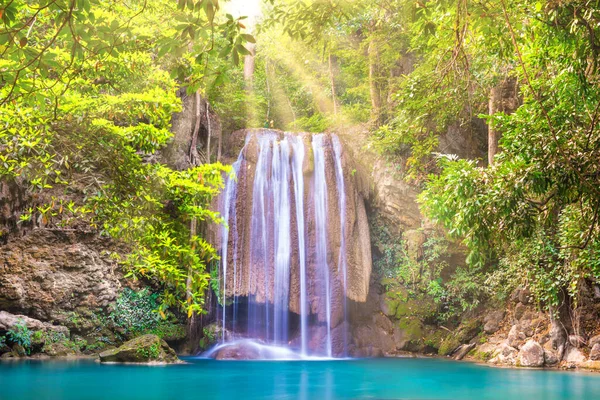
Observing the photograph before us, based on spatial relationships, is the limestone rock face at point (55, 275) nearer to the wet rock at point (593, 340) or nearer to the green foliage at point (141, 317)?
the green foliage at point (141, 317)

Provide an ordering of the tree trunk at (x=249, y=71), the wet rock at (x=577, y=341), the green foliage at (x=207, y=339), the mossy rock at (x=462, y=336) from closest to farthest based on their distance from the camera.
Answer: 1. the wet rock at (x=577, y=341)
2. the green foliage at (x=207, y=339)
3. the mossy rock at (x=462, y=336)
4. the tree trunk at (x=249, y=71)

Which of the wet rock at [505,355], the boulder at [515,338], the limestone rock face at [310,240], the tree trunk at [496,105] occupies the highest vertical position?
the tree trunk at [496,105]

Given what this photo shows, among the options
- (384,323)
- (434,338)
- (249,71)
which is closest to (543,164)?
(434,338)

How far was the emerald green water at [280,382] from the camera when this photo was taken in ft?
26.3

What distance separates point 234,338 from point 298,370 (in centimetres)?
382

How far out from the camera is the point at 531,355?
11.7m

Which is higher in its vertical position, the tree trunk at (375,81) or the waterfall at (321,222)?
the tree trunk at (375,81)

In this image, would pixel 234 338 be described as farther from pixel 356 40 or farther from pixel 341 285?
pixel 356 40

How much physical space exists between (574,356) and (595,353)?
50cm

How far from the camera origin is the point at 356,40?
832 inches

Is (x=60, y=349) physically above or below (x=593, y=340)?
below

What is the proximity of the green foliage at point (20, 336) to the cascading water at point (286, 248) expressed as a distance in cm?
509

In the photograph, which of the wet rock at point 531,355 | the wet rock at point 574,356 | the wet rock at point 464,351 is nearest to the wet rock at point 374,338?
the wet rock at point 464,351

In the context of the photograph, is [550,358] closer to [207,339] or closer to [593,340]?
[593,340]
